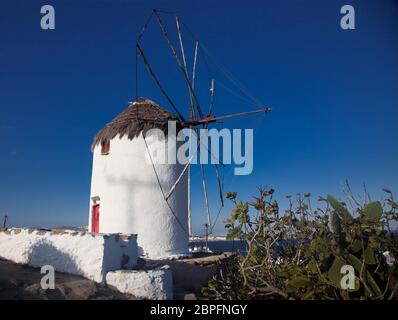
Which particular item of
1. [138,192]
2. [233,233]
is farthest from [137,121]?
[233,233]

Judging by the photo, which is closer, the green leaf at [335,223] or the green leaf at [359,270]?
the green leaf at [359,270]

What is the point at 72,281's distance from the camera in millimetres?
5789

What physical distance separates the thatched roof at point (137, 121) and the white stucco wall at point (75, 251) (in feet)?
12.8

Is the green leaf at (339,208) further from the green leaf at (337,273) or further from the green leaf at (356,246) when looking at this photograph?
the green leaf at (337,273)

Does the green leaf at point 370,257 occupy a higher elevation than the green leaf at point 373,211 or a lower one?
lower

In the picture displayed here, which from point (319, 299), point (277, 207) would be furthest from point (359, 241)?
point (277, 207)

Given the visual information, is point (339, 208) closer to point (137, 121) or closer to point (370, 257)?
point (370, 257)

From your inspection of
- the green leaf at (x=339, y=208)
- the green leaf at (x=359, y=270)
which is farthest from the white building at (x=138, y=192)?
the green leaf at (x=359, y=270)

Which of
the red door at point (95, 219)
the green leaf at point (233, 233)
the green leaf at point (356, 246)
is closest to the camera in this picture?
the green leaf at point (356, 246)

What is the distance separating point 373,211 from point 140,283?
453cm

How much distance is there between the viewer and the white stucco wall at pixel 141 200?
29.9 feet

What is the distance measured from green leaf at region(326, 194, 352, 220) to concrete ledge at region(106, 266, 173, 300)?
3.96 m

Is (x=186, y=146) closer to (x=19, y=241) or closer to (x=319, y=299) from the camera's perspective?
(x=19, y=241)
